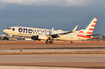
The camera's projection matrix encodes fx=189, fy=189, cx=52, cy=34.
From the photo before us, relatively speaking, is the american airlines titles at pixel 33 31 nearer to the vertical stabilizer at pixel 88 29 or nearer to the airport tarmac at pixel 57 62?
the vertical stabilizer at pixel 88 29

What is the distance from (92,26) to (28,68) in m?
46.0

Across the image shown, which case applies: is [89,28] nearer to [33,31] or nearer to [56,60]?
[33,31]

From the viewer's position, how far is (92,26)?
2274 inches

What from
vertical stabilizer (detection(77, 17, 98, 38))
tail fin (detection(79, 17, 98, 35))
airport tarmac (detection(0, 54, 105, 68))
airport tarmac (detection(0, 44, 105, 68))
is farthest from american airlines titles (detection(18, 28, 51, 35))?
airport tarmac (detection(0, 54, 105, 68))

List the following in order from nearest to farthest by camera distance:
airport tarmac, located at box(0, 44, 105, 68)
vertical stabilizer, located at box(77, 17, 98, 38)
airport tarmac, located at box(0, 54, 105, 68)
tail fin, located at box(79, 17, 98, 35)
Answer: airport tarmac, located at box(0, 54, 105, 68)
airport tarmac, located at box(0, 44, 105, 68)
vertical stabilizer, located at box(77, 17, 98, 38)
tail fin, located at box(79, 17, 98, 35)

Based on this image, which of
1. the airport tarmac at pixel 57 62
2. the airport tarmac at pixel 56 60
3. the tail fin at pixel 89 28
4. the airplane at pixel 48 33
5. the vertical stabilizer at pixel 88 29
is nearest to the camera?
the airport tarmac at pixel 57 62

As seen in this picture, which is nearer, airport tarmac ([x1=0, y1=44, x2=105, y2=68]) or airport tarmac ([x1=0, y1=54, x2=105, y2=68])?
airport tarmac ([x1=0, y1=54, x2=105, y2=68])

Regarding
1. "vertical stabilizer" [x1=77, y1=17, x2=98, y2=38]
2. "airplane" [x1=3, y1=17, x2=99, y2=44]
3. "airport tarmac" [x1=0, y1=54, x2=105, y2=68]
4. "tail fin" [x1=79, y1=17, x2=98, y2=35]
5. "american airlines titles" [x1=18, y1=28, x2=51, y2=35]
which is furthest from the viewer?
"tail fin" [x1=79, y1=17, x2=98, y2=35]

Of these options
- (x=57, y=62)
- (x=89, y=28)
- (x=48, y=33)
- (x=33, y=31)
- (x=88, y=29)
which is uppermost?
(x=89, y=28)

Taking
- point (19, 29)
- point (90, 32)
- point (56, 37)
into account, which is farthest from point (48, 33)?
point (90, 32)

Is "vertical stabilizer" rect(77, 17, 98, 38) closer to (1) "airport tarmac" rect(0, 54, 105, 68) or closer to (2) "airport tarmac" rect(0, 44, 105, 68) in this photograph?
(2) "airport tarmac" rect(0, 44, 105, 68)

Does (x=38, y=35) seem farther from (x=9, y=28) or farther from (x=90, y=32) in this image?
(x=90, y=32)

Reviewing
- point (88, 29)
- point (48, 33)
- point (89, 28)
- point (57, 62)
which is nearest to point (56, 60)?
point (57, 62)

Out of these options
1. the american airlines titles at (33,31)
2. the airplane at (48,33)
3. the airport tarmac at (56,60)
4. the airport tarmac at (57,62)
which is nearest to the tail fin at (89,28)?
the airplane at (48,33)
